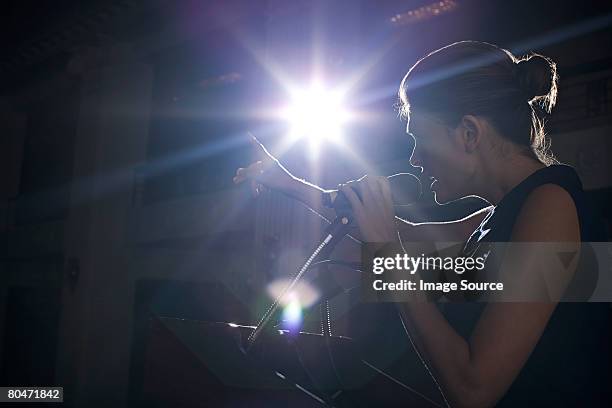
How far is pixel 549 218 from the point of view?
2.38 ft

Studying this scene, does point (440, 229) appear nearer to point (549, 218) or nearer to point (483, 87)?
point (483, 87)

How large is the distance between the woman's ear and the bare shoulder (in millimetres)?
212

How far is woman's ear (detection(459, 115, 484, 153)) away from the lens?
0.94 m

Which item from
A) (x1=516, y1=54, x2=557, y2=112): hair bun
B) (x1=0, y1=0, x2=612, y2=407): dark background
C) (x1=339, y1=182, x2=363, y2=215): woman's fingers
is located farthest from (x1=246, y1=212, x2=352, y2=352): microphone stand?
(x1=0, y1=0, x2=612, y2=407): dark background

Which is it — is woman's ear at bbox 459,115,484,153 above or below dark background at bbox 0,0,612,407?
below

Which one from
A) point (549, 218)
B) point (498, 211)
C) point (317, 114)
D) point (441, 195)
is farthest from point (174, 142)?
A: point (549, 218)

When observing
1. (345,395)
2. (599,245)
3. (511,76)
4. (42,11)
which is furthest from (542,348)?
(42,11)

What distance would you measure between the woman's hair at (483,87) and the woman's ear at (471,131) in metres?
0.01

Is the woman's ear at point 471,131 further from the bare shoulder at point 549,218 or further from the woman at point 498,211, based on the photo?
the bare shoulder at point 549,218

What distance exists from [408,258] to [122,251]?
4.76m

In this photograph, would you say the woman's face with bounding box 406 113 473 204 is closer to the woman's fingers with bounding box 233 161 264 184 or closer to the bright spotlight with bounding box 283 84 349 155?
the woman's fingers with bounding box 233 161 264 184

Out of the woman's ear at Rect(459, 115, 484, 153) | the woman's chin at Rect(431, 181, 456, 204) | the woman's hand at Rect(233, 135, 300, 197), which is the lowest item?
the woman's chin at Rect(431, 181, 456, 204)

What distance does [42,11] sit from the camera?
182 inches

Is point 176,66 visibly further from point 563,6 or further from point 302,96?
point 563,6
